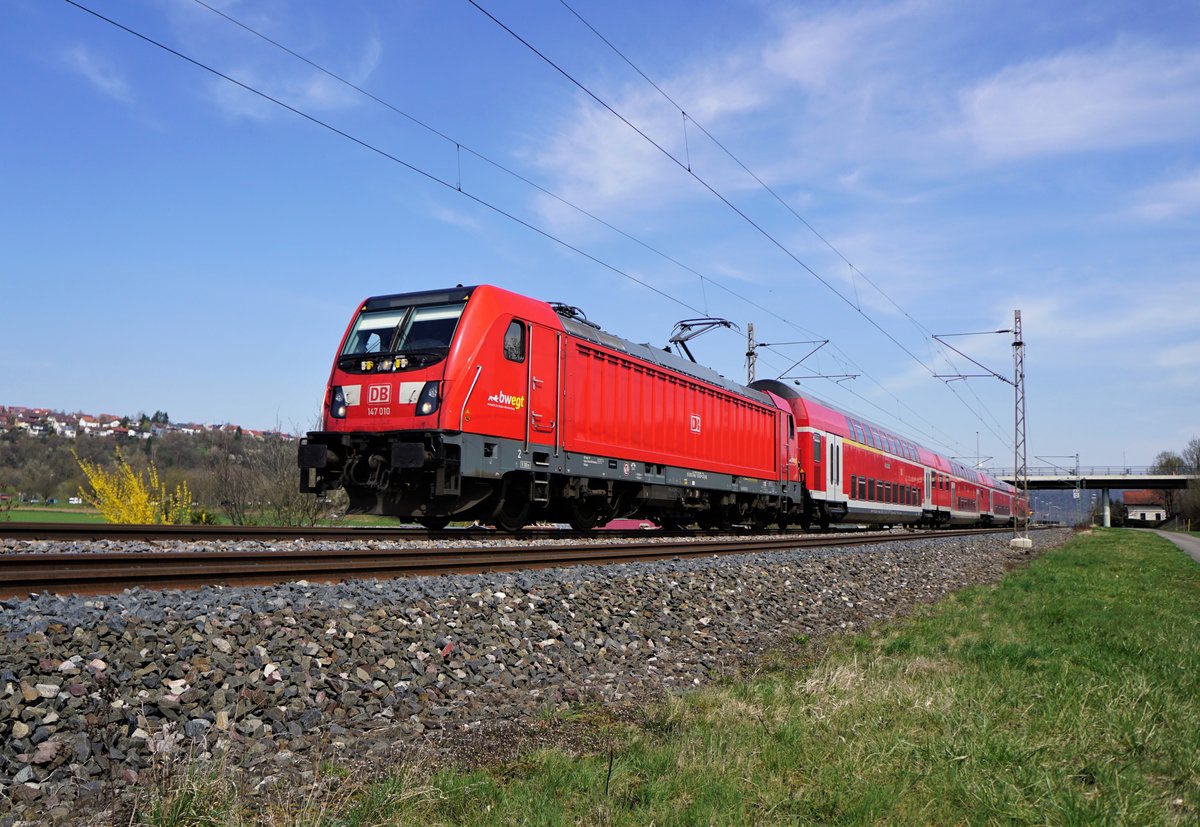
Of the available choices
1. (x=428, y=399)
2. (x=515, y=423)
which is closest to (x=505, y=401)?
(x=515, y=423)

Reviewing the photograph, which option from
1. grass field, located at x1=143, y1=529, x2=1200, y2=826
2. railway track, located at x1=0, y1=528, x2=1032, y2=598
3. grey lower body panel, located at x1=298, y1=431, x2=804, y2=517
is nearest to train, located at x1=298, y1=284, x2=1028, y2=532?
grey lower body panel, located at x1=298, y1=431, x2=804, y2=517

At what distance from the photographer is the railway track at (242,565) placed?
635 centimetres

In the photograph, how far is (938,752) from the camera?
4.43 metres

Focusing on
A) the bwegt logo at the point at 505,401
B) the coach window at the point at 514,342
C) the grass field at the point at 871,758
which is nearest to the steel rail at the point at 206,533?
the bwegt logo at the point at 505,401

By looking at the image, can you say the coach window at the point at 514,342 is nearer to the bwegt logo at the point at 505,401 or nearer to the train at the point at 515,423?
the train at the point at 515,423

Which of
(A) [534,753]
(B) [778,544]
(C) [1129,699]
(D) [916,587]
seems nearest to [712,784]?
(A) [534,753]

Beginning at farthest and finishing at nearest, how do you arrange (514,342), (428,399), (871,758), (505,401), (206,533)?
(514,342) → (505,401) → (428,399) → (206,533) → (871,758)

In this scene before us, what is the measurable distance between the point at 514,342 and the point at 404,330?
1.75m

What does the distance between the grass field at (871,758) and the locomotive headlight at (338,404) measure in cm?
853

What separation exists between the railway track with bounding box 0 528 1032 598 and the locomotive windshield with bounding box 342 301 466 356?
12.0 ft

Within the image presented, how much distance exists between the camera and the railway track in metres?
6.35

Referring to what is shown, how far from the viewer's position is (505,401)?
43.8 ft

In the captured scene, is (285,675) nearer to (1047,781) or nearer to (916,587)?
(1047,781)

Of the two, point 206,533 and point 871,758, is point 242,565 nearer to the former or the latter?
point 206,533
